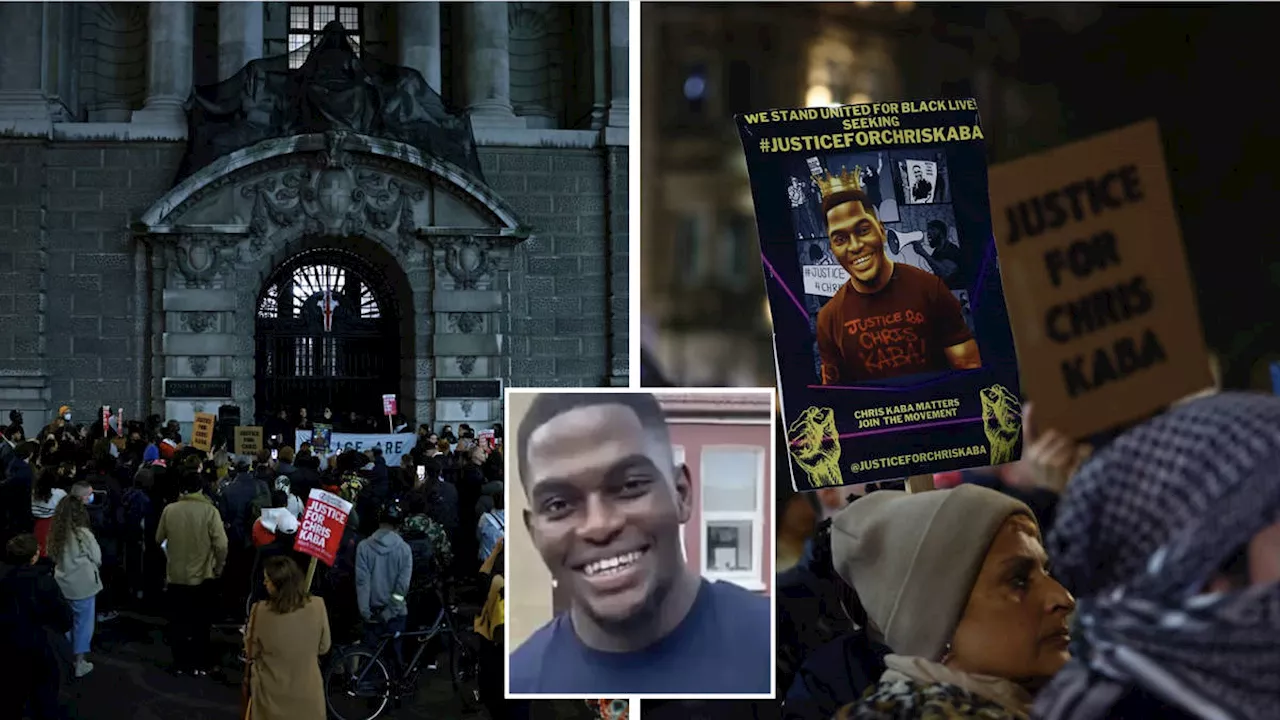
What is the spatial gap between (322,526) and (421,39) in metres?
15.6

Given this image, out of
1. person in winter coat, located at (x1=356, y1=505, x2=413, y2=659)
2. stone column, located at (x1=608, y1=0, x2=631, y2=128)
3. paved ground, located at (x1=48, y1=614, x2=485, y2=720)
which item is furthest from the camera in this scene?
stone column, located at (x1=608, y1=0, x2=631, y2=128)

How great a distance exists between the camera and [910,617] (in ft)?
14.8

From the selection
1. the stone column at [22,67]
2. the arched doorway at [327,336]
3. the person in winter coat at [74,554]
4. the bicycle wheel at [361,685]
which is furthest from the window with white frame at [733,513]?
the stone column at [22,67]

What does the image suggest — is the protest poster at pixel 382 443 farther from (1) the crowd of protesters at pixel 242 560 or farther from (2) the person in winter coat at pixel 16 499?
(2) the person in winter coat at pixel 16 499

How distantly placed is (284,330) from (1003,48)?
17716 millimetres

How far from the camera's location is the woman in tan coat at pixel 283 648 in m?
6.88

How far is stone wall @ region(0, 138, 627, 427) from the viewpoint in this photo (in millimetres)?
19906

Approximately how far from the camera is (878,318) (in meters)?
4.99

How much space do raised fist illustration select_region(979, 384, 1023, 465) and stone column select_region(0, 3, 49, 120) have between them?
19.1m

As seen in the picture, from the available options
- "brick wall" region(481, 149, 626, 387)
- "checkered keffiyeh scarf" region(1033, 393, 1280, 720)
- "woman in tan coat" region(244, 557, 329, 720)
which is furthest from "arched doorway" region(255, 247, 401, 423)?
"checkered keffiyeh scarf" region(1033, 393, 1280, 720)

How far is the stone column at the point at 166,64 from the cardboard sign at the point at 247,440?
7586 mm

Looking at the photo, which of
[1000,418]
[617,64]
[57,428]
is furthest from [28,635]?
[617,64]

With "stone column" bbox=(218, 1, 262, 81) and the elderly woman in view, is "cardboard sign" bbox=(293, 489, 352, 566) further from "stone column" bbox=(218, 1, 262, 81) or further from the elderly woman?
"stone column" bbox=(218, 1, 262, 81)

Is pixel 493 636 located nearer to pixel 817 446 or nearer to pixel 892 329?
pixel 817 446
